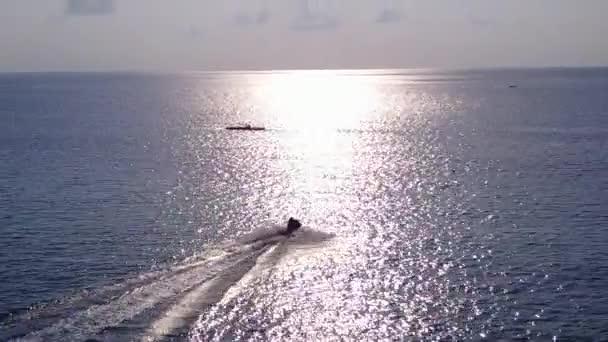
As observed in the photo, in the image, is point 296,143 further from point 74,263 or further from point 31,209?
point 74,263

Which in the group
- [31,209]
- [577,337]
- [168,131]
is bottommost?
[577,337]

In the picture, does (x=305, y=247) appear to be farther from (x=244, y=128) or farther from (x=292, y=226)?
(x=244, y=128)

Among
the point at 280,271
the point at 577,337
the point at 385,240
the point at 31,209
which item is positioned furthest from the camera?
the point at 31,209

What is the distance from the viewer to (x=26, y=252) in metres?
64.1

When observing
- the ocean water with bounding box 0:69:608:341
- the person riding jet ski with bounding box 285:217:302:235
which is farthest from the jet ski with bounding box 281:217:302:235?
the ocean water with bounding box 0:69:608:341

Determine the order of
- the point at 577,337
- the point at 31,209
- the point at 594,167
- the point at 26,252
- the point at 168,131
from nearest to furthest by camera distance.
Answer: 1. the point at 577,337
2. the point at 26,252
3. the point at 31,209
4. the point at 594,167
5. the point at 168,131

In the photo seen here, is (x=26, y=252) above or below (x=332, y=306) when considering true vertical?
above

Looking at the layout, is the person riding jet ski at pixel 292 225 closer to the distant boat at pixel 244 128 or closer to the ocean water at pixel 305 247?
the ocean water at pixel 305 247

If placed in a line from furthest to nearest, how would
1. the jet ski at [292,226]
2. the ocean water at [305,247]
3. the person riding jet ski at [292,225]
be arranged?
the person riding jet ski at [292,225] → the jet ski at [292,226] → the ocean water at [305,247]

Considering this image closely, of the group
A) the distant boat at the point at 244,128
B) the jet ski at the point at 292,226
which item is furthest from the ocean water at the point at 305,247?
the distant boat at the point at 244,128

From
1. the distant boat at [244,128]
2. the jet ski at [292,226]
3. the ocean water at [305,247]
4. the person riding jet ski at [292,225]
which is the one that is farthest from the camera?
the distant boat at [244,128]

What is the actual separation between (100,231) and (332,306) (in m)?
31.6

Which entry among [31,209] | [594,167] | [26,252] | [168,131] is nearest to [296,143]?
[168,131]

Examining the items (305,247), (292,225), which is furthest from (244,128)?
(305,247)
